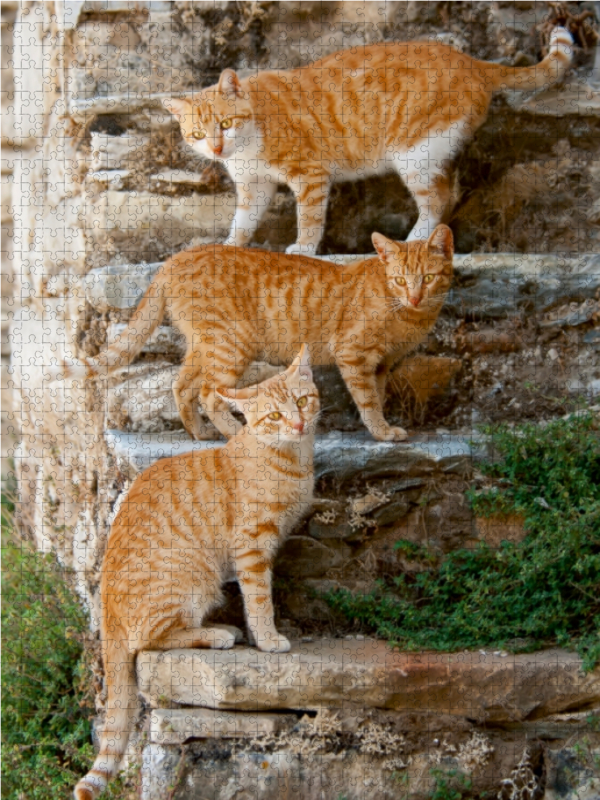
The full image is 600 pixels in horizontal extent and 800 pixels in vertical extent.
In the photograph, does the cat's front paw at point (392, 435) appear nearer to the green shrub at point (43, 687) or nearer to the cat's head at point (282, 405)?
the cat's head at point (282, 405)

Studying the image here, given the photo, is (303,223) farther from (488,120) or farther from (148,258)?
(488,120)

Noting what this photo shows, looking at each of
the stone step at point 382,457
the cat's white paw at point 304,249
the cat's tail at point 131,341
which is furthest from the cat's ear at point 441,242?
the cat's tail at point 131,341

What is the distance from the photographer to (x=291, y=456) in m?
4.42

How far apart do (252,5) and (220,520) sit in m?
3.48

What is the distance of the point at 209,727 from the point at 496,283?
2897 millimetres

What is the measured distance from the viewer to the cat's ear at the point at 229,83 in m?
5.36

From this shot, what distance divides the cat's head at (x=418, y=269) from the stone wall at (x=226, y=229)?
545 millimetres

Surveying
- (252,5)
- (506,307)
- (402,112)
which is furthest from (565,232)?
(252,5)

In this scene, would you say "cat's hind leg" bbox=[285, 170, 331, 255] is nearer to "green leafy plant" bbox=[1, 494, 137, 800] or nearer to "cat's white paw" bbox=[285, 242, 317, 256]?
"cat's white paw" bbox=[285, 242, 317, 256]

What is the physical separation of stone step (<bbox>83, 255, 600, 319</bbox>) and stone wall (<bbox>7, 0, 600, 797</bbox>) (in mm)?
11

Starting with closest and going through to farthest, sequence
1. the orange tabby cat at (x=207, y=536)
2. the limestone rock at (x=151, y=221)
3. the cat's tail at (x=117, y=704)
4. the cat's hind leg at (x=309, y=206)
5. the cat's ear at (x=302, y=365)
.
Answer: the cat's tail at (x=117, y=704) → the orange tabby cat at (x=207, y=536) → the cat's ear at (x=302, y=365) → the cat's hind leg at (x=309, y=206) → the limestone rock at (x=151, y=221)

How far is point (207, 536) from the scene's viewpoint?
440 centimetres

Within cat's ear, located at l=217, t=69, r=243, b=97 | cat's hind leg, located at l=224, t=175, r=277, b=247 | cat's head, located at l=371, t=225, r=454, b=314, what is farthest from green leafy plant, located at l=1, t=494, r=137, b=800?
cat's ear, located at l=217, t=69, r=243, b=97

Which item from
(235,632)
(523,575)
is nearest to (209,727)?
(235,632)
